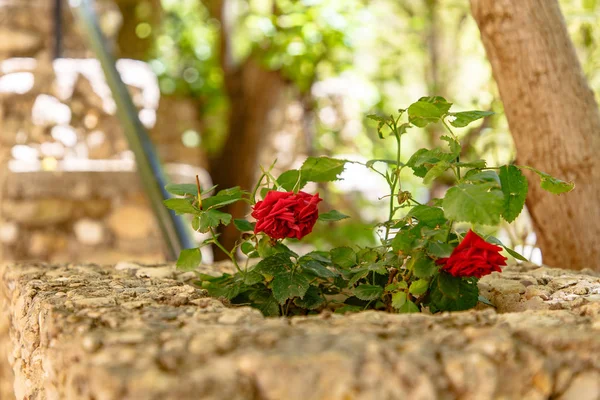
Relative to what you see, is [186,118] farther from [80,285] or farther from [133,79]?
[80,285]

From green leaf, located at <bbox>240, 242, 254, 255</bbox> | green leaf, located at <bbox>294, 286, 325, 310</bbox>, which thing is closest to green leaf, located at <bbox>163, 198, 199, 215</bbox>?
green leaf, located at <bbox>240, 242, 254, 255</bbox>

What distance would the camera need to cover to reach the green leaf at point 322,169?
1.22 m

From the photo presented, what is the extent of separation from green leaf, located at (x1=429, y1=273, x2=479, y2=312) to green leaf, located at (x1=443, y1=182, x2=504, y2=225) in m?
0.18

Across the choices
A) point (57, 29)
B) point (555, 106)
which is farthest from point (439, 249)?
point (57, 29)

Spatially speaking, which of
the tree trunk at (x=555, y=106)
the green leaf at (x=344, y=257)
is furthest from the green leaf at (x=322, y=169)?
the tree trunk at (x=555, y=106)

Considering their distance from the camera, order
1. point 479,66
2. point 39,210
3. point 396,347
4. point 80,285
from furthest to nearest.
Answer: point 479,66 → point 39,210 → point 80,285 → point 396,347

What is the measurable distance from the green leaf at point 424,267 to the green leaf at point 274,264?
210mm

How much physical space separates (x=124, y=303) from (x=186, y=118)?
356 cm

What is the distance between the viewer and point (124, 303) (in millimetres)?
1012

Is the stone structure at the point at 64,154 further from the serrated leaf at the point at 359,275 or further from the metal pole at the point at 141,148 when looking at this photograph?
the serrated leaf at the point at 359,275

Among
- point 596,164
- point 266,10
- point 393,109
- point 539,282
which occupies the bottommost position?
point 539,282

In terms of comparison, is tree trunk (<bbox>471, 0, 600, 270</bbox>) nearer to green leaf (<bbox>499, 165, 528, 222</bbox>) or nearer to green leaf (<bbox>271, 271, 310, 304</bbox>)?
green leaf (<bbox>499, 165, 528, 222</bbox>)

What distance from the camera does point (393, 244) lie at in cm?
109

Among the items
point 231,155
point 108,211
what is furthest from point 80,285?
point 231,155
